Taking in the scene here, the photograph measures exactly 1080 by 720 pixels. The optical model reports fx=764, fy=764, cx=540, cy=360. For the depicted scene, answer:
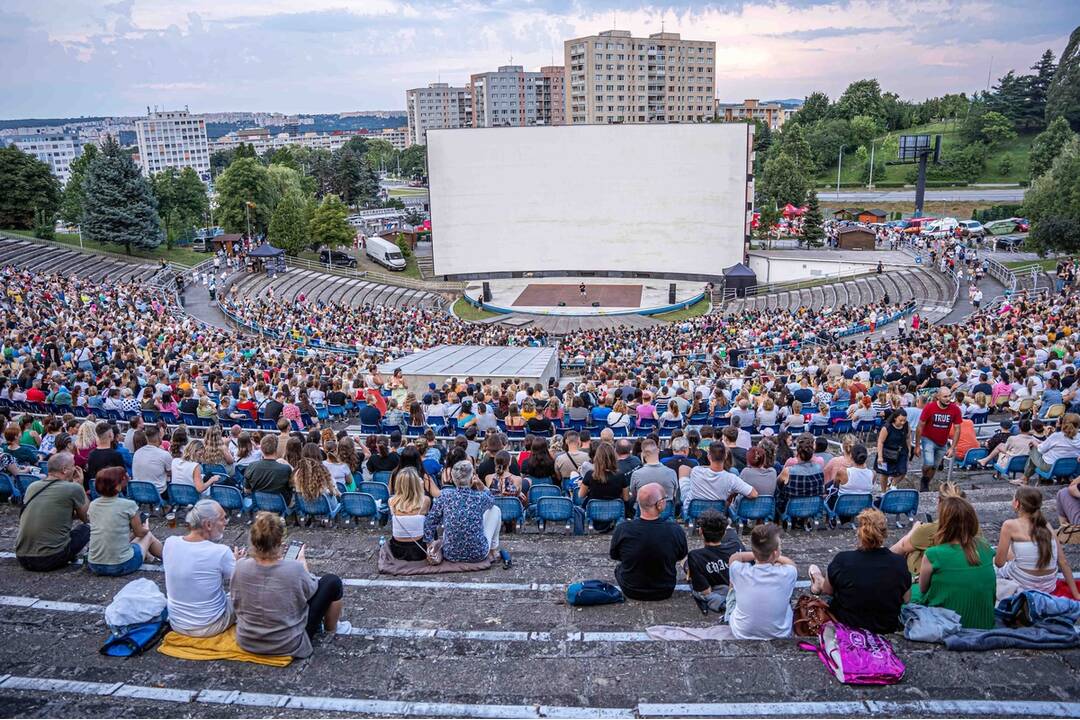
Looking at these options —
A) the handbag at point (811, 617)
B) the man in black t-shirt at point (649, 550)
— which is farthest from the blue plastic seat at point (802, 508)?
the handbag at point (811, 617)

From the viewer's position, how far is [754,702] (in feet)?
14.1

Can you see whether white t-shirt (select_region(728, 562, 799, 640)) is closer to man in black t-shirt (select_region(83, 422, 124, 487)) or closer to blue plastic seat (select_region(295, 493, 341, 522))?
blue plastic seat (select_region(295, 493, 341, 522))

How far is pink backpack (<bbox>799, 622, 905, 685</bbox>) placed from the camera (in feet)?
14.5

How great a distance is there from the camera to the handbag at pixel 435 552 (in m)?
6.32

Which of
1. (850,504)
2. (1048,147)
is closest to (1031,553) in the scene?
(850,504)

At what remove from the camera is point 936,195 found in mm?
63375

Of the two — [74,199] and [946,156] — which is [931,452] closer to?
[74,199]

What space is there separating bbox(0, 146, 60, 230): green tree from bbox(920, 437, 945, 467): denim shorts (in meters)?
46.6

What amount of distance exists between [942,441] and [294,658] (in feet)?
26.7

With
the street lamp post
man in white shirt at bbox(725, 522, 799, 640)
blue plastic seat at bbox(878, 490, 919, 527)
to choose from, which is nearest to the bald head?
man in white shirt at bbox(725, 522, 799, 640)

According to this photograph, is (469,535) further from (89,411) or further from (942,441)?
(89,411)

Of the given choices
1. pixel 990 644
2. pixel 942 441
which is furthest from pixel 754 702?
pixel 942 441

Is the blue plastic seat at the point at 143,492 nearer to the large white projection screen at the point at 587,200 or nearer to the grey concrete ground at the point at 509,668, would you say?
the grey concrete ground at the point at 509,668

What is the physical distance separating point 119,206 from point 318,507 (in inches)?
1500
